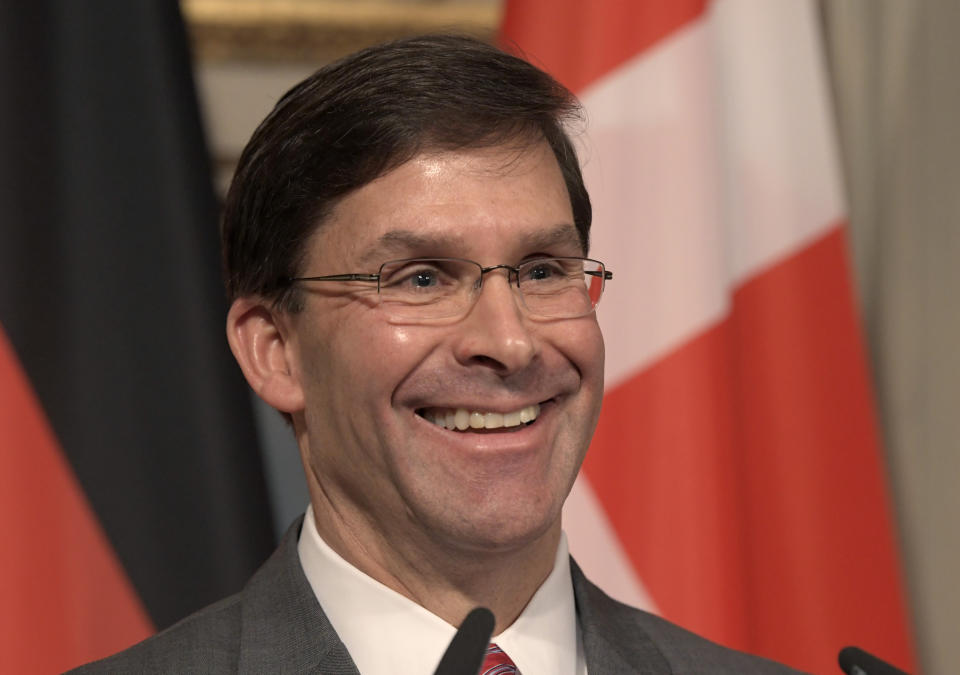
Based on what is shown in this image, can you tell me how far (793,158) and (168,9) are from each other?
1331 millimetres

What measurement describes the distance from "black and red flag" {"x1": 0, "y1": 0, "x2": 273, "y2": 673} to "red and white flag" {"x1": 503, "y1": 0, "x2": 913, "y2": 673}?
733 millimetres

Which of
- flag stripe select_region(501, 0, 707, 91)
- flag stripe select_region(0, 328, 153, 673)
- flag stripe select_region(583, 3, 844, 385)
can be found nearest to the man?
flag stripe select_region(0, 328, 153, 673)

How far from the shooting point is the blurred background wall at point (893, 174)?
2654mm

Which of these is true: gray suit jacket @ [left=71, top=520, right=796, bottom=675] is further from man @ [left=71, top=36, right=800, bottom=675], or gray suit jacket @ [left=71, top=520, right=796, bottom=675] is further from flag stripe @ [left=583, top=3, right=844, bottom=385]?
flag stripe @ [left=583, top=3, right=844, bottom=385]

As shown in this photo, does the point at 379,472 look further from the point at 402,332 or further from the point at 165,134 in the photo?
the point at 165,134

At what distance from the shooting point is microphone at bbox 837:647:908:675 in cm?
124

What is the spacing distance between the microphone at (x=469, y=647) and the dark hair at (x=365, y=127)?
61 cm

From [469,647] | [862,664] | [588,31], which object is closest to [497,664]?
[469,647]

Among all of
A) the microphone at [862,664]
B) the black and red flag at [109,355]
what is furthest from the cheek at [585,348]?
the black and red flag at [109,355]

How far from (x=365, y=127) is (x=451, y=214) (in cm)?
18

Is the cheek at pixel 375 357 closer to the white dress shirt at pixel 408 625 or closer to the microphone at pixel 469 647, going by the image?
the white dress shirt at pixel 408 625

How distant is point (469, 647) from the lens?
1141 mm

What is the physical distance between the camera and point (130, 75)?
228 cm

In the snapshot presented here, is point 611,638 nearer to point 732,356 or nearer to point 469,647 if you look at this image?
point 469,647
